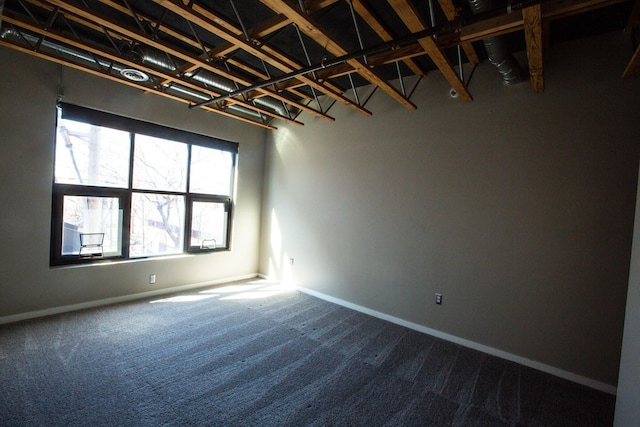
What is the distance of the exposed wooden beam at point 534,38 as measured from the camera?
5.79ft

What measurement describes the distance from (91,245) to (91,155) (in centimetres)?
112

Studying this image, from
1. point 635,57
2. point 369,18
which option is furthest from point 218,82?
point 635,57

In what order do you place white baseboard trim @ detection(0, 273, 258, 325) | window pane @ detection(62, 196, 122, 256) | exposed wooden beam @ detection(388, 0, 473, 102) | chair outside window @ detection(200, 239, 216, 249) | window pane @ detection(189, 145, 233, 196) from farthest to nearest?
1. chair outside window @ detection(200, 239, 216, 249)
2. window pane @ detection(189, 145, 233, 196)
3. window pane @ detection(62, 196, 122, 256)
4. white baseboard trim @ detection(0, 273, 258, 325)
5. exposed wooden beam @ detection(388, 0, 473, 102)

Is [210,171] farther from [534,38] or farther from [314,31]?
[534,38]

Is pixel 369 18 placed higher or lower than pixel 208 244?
higher

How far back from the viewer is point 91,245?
11.9 ft

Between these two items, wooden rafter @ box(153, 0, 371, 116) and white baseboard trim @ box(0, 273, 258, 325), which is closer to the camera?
wooden rafter @ box(153, 0, 371, 116)

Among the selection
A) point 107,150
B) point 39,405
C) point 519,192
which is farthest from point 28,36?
point 519,192

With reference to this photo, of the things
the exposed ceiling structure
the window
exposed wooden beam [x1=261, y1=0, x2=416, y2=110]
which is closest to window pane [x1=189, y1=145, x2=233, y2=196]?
the window

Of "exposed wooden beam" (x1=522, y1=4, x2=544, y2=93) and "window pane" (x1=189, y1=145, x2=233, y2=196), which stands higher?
"exposed wooden beam" (x1=522, y1=4, x2=544, y2=93)

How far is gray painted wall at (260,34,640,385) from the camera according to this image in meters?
2.56

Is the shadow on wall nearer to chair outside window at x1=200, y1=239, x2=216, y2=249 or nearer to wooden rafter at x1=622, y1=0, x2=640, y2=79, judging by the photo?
chair outside window at x1=200, y1=239, x2=216, y2=249

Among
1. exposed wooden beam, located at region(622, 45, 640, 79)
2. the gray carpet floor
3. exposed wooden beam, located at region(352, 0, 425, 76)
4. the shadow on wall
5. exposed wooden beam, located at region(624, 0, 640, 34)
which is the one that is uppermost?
exposed wooden beam, located at region(624, 0, 640, 34)

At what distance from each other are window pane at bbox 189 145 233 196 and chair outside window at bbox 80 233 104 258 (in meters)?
1.36
